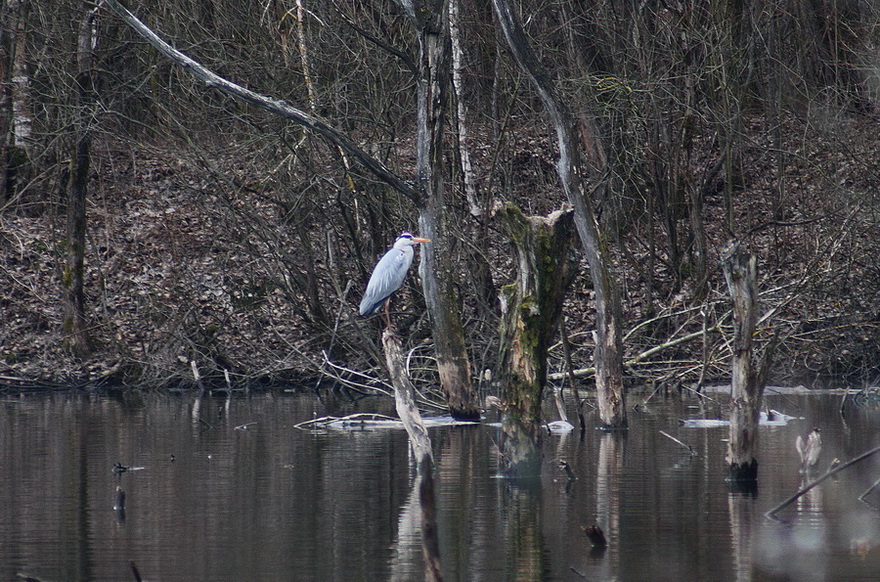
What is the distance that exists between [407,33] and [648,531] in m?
11.6

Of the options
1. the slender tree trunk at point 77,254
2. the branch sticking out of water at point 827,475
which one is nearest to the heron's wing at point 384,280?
the branch sticking out of water at point 827,475

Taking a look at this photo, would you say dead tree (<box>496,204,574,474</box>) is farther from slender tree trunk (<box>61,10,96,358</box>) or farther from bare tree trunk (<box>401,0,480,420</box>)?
slender tree trunk (<box>61,10,96,358</box>)

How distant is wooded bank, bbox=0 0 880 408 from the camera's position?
18.7 m

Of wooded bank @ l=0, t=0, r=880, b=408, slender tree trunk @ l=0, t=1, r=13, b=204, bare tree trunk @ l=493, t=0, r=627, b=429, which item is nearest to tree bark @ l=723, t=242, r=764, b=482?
bare tree trunk @ l=493, t=0, r=627, b=429

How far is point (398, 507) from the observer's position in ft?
33.7

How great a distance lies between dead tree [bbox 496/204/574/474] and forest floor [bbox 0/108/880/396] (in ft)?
17.3

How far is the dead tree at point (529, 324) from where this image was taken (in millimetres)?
11000

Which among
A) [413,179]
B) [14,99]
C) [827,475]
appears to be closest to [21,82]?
[14,99]

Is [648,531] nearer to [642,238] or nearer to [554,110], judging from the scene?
[554,110]

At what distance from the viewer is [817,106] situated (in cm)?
2003

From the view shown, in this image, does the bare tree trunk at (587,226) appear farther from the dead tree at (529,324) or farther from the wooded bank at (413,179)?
the wooded bank at (413,179)

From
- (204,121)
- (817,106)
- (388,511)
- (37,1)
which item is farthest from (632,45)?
(388,511)

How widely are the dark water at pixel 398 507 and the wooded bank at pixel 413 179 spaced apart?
382 centimetres

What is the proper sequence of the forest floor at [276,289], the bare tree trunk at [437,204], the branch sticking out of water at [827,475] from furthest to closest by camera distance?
the forest floor at [276,289], the bare tree trunk at [437,204], the branch sticking out of water at [827,475]
